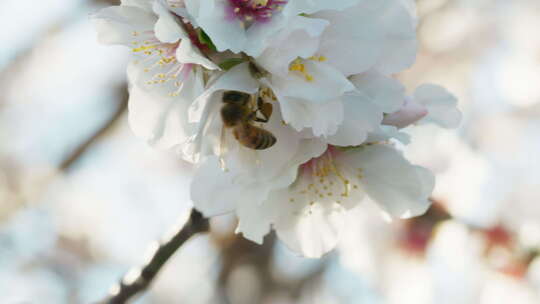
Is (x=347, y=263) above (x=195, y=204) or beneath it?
beneath

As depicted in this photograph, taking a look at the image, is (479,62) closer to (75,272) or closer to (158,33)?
(75,272)

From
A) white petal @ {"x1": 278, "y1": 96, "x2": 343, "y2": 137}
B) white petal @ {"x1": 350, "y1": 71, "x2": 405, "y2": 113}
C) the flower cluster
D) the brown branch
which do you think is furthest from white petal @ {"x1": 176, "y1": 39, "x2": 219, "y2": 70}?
the brown branch

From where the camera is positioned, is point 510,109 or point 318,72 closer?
point 318,72

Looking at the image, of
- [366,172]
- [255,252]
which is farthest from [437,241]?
[366,172]

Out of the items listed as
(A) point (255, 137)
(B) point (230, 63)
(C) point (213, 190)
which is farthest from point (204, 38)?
(C) point (213, 190)

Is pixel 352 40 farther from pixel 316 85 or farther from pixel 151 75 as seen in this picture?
pixel 151 75

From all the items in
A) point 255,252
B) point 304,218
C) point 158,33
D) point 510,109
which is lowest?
point 510,109
